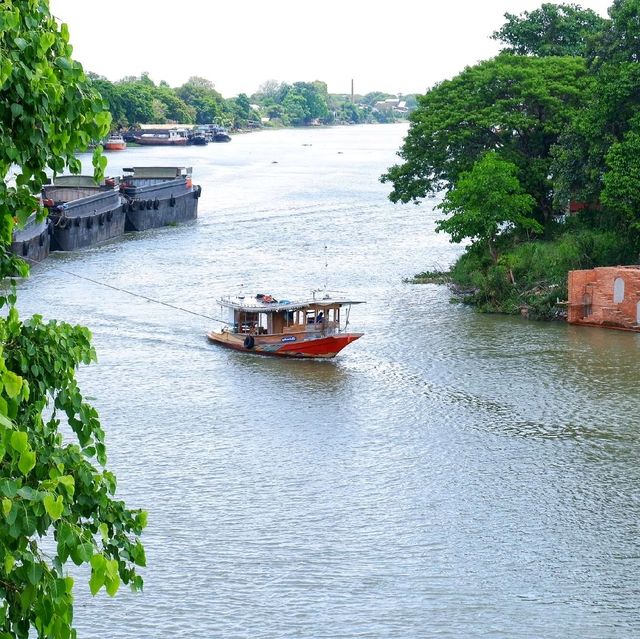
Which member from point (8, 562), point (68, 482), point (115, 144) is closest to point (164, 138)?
point (115, 144)

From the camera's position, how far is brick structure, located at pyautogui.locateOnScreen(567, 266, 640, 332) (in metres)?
49.5

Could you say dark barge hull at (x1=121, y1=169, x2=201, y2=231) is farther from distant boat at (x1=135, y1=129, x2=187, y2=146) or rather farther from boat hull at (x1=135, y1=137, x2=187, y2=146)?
distant boat at (x1=135, y1=129, x2=187, y2=146)

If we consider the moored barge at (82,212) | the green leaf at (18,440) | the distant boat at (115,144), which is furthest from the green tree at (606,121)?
the distant boat at (115,144)

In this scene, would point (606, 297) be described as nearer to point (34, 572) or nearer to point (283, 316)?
point (283, 316)

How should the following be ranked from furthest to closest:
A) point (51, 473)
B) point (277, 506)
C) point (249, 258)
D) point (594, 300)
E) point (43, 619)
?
1. point (249, 258)
2. point (594, 300)
3. point (277, 506)
4. point (51, 473)
5. point (43, 619)

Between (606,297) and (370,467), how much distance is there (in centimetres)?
2053

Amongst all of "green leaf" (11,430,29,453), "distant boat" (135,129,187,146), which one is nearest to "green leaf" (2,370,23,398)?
"green leaf" (11,430,29,453)

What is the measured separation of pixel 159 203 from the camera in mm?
85500

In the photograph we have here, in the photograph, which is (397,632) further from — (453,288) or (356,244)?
(356,244)

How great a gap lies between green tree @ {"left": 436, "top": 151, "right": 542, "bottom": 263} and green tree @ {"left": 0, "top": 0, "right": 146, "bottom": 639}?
4331 cm

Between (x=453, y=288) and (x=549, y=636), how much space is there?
36.2 m

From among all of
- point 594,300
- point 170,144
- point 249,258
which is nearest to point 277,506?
point 594,300

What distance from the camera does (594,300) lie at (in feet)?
166

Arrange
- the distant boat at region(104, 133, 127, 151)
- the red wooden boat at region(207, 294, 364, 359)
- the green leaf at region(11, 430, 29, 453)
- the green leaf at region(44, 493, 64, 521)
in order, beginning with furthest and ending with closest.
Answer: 1. the distant boat at region(104, 133, 127, 151)
2. the red wooden boat at region(207, 294, 364, 359)
3. the green leaf at region(44, 493, 64, 521)
4. the green leaf at region(11, 430, 29, 453)
